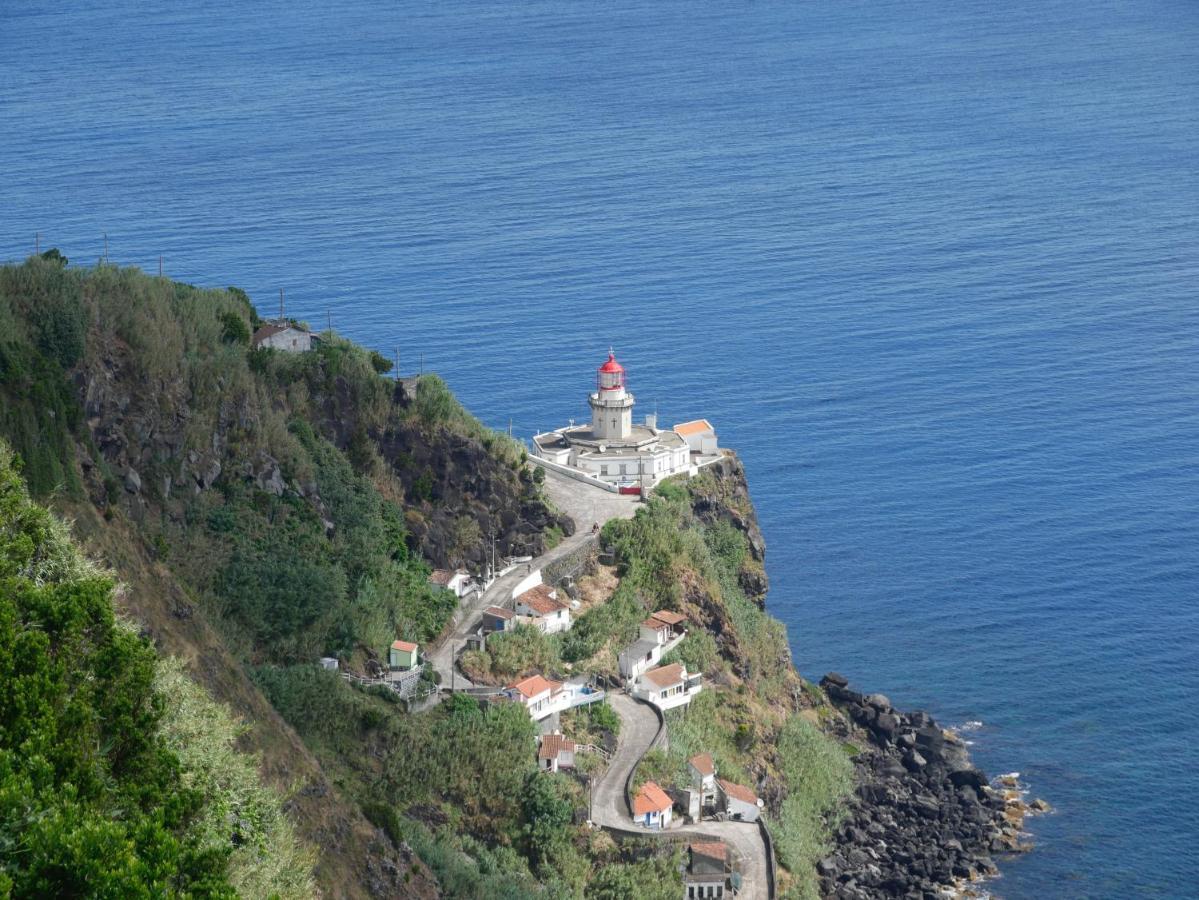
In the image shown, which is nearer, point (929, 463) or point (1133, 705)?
point (1133, 705)

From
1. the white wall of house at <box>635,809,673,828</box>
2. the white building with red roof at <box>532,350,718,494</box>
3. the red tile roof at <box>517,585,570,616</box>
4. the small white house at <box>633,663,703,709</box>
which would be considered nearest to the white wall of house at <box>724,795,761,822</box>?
the white wall of house at <box>635,809,673,828</box>

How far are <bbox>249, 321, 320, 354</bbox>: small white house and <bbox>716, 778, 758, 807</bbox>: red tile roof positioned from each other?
22536 mm

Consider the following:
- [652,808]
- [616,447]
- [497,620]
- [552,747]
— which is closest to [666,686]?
[497,620]

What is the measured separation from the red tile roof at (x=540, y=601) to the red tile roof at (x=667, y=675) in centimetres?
396

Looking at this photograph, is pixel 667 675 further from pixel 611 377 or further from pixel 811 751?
pixel 611 377

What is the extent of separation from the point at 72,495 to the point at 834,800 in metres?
30.9

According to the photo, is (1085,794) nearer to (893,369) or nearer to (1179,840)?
(1179,840)

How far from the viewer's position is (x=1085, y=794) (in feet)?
223

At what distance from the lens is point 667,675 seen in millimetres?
64875

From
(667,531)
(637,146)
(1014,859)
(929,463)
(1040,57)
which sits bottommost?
(1014,859)

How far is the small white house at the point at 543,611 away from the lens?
214 ft

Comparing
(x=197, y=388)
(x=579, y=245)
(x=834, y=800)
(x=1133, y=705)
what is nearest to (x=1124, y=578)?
(x=1133, y=705)

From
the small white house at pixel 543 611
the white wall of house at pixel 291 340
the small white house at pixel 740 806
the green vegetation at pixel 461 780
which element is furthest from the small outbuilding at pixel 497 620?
the white wall of house at pixel 291 340

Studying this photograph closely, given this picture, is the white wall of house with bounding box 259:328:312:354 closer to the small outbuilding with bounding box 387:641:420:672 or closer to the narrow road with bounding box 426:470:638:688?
the narrow road with bounding box 426:470:638:688
